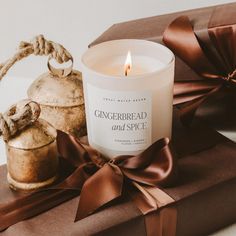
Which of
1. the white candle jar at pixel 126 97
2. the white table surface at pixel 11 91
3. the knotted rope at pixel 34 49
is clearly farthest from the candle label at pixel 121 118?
the white table surface at pixel 11 91

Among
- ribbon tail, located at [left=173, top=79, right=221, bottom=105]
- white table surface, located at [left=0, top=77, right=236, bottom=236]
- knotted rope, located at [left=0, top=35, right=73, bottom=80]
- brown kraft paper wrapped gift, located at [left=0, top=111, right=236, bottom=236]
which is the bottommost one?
white table surface, located at [left=0, top=77, right=236, bottom=236]

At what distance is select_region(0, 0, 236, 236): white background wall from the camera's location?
1.10 m

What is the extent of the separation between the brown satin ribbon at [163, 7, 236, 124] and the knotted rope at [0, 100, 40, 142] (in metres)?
0.24

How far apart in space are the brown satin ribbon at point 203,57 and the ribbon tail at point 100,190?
7.1 inches

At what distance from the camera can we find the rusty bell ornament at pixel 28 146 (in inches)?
24.6

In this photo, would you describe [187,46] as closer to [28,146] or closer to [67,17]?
[28,146]

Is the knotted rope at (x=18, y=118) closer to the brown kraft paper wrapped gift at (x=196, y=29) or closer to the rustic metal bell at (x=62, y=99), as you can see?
the rustic metal bell at (x=62, y=99)

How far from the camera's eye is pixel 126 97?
0.63m

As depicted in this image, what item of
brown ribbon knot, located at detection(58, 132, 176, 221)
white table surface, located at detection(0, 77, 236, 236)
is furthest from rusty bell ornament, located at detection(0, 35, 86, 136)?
white table surface, located at detection(0, 77, 236, 236)

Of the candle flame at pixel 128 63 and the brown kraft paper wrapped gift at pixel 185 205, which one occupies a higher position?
the candle flame at pixel 128 63

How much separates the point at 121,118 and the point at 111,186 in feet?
0.25

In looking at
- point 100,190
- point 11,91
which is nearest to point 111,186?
point 100,190

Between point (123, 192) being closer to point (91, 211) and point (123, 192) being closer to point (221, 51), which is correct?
point (91, 211)

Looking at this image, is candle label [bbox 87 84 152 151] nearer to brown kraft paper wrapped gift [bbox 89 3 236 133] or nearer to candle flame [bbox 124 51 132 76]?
candle flame [bbox 124 51 132 76]
